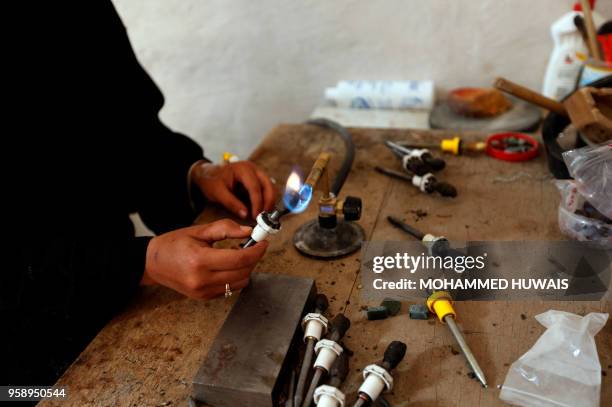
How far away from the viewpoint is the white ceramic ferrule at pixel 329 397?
2.01 feet

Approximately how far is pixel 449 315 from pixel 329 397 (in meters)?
0.24

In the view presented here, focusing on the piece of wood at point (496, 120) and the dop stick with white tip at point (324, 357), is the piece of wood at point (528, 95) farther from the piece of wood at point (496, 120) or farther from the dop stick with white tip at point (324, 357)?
the dop stick with white tip at point (324, 357)

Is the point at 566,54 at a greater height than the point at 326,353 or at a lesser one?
greater

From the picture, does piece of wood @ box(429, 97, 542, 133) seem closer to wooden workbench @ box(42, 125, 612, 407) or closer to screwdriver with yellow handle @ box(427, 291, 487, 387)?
wooden workbench @ box(42, 125, 612, 407)

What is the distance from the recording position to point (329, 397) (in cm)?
62

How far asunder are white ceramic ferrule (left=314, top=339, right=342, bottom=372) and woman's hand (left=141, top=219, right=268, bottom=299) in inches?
7.4

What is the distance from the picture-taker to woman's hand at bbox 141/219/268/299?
2.61 ft

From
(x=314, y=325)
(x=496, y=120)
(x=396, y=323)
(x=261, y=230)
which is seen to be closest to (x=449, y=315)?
(x=396, y=323)

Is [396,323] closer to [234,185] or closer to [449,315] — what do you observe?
[449,315]

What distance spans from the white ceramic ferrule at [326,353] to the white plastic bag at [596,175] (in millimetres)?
501

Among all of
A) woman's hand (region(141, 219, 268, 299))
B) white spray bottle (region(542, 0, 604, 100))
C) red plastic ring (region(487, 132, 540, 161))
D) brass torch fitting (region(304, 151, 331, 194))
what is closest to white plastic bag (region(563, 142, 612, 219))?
red plastic ring (region(487, 132, 540, 161))

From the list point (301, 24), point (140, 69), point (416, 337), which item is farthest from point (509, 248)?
point (301, 24)

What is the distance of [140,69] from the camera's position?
4.15 ft

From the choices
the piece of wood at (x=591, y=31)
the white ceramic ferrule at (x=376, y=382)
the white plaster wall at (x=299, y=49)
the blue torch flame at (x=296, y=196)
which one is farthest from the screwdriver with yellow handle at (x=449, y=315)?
the white plaster wall at (x=299, y=49)
